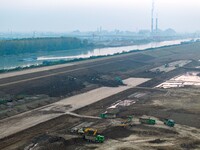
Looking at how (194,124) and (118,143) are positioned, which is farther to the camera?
(194,124)

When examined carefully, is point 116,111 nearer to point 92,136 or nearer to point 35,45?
point 92,136

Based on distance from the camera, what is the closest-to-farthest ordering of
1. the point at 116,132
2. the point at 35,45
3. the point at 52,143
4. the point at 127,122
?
the point at 52,143 → the point at 116,132 → the point at 127,122 → the point at 35,45

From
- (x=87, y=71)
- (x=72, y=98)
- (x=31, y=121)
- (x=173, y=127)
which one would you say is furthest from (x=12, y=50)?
(x=173, y=127)

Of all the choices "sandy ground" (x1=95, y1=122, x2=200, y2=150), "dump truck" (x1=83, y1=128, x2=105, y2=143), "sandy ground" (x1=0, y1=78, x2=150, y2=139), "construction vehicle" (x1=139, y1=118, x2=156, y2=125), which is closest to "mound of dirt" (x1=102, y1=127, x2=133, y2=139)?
"sandy ground" (x1=95, y1=122, x2=200, y2=150)

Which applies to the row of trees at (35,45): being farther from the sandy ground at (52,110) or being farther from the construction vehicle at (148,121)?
the construction vehicle at (148,121)

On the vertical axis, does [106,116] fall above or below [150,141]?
above

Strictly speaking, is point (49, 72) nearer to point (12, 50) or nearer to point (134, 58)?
point (134, 58)

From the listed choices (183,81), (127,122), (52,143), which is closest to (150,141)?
(127,122)
